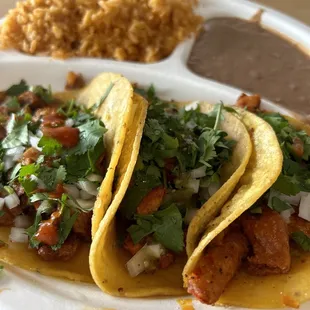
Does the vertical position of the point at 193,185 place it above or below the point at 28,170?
above

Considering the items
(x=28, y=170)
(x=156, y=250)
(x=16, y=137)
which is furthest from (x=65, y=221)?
(x=16, y=137)

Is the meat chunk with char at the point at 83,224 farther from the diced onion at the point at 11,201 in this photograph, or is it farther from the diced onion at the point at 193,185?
the diced onion at the point at 193,185

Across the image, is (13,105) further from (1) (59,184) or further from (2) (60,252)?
(2) (60,252)

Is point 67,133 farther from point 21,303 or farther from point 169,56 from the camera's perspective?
point 169,56

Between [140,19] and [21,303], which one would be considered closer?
[21,303]

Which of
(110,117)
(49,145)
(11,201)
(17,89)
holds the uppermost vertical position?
(110,117)

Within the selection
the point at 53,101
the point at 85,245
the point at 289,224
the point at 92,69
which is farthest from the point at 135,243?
the point at 92,69
